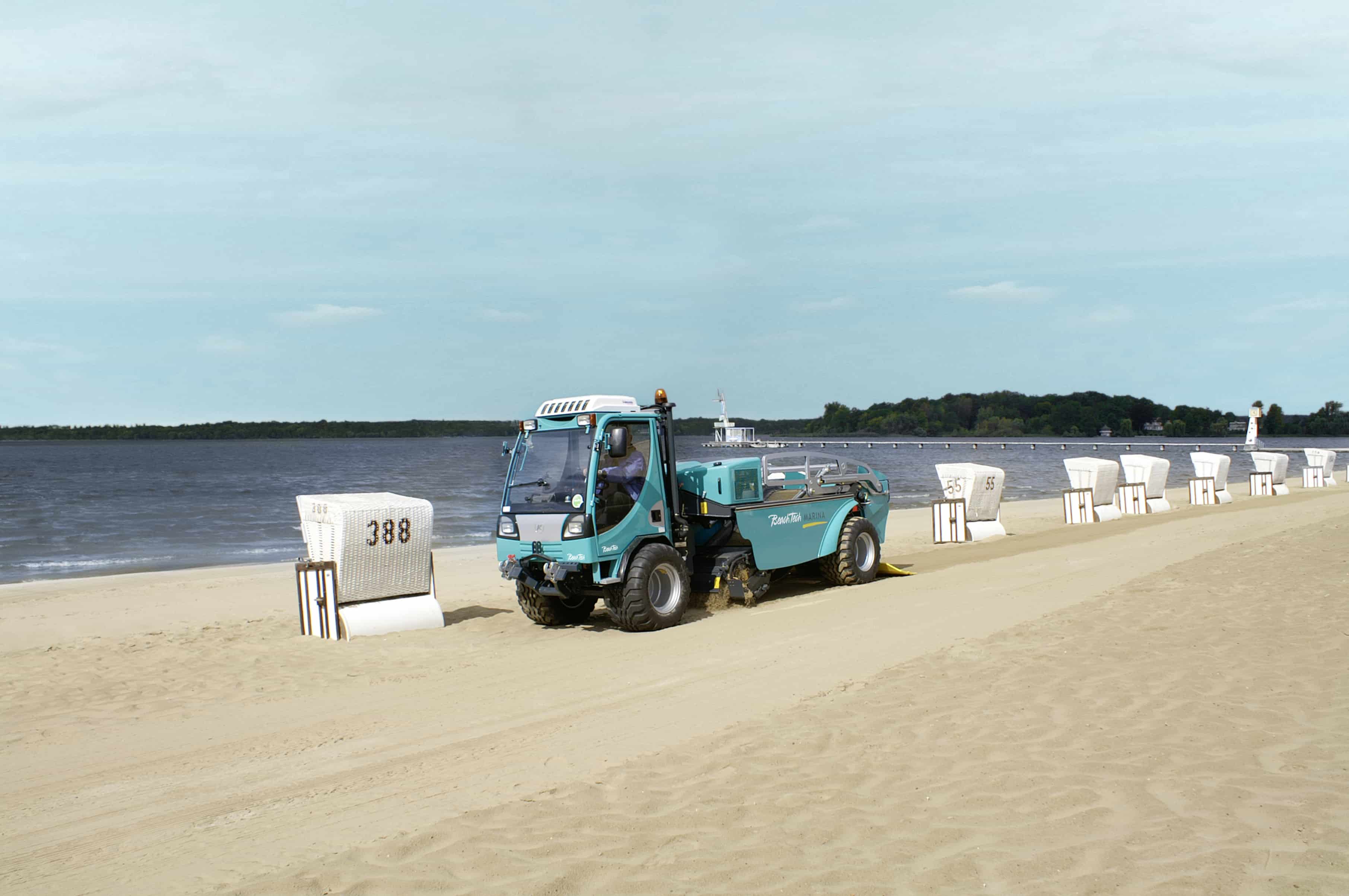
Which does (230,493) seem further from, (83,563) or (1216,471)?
(1216,471)

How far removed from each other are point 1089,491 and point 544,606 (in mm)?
16378

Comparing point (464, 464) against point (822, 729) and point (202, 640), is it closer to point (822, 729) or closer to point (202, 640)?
point (202, 640)

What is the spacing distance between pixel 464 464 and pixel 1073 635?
79.6 meters

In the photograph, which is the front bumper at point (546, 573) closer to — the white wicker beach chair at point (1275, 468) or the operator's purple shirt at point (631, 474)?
the operator's purple shirt at point (631, 474)

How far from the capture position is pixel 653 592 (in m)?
10.2

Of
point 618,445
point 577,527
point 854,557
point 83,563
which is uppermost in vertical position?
point 618,445

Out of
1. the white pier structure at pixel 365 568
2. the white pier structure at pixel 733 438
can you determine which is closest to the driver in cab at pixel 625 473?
the white pier structure at pixel 365 568

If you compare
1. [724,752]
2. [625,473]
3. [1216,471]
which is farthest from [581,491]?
[1216,471]

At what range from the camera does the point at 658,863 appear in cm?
414

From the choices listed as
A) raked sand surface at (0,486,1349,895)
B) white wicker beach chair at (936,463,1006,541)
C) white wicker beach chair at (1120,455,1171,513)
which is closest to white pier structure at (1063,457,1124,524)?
white wicker beach chair at (1120,455,1171,513)

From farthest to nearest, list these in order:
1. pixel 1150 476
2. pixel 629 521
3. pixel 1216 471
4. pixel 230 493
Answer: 1. pixel 230 493
2. pixel 1216 471
3. pixel 1150 476
4. pixel 629 521

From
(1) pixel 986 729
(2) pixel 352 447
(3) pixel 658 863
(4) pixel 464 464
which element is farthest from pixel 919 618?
(2) pixel 352 447

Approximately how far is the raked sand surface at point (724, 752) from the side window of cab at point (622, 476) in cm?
132

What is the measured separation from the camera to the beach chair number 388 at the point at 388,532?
10.2 m
